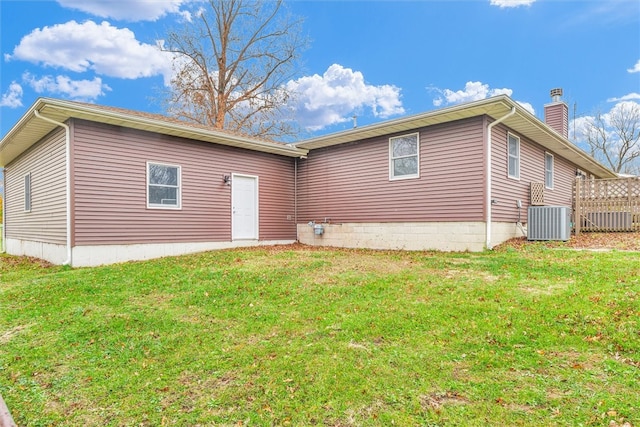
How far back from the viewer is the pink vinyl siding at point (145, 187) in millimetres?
8148

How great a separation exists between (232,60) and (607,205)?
18.2 m

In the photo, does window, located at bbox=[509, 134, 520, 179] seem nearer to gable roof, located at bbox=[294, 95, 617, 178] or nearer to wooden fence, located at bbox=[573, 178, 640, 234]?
gable roof, located at bbox=[294, 95, 617, 178]

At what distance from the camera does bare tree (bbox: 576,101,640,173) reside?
27.3m

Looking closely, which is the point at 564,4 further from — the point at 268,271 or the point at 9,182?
the point at 9,182

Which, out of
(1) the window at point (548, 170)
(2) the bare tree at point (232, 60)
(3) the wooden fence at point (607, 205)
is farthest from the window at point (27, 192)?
(3) the wooden fence at point (607, 205)

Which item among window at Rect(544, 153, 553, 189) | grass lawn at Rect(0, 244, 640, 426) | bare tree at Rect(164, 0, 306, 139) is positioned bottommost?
grass lawn at Rect(0, 244, 640, 426)

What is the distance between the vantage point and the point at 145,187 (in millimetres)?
9000

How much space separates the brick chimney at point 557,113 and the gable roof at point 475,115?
1656mm

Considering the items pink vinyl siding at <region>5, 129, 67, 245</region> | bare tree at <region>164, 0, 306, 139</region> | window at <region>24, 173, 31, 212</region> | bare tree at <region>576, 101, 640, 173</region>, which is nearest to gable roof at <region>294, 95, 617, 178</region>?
pink vinyl siding at <region>5, 129, 67, 245</region>

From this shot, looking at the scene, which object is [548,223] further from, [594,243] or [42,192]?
[42,192]

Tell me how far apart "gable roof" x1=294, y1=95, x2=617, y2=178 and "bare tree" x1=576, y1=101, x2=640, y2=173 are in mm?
20781

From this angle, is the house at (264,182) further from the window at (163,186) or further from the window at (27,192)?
the window at (27,192)

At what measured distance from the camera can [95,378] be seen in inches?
121

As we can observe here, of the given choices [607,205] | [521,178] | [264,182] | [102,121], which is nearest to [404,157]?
[521,178]
